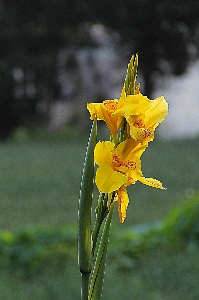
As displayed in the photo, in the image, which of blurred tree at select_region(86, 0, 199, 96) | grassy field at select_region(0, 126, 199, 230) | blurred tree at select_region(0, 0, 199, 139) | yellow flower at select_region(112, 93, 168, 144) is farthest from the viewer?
blurred tree at select_region(0, 0, 199, 139)

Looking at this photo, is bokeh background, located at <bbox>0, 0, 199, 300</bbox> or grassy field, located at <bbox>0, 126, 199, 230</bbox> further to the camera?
grassy field, located at <bbox>0, 126, 199, 230</bbox>

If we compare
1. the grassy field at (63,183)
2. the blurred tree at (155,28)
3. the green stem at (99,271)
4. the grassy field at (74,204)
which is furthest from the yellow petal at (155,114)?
the blurred tree at (155,28)

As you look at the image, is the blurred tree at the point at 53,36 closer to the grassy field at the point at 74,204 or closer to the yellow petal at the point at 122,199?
the grassy field at the point at 74,204

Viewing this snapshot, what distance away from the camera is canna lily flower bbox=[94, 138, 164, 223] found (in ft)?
2.27

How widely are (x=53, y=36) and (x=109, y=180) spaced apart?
1315 cm

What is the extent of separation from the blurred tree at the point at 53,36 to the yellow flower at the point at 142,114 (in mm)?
12489

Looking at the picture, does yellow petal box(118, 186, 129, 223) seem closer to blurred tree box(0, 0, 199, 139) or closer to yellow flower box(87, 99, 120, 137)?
yellow flower box(87, 99, 120, 137)

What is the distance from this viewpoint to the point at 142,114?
28.0 inches

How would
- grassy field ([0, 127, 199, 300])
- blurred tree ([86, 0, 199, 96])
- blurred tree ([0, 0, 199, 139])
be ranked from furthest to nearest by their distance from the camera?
blurred tree ([0, 0, 199, 139])
blurred tree ([86, 0, 199, 96])
grassy field ([0, 127, 199, 300])

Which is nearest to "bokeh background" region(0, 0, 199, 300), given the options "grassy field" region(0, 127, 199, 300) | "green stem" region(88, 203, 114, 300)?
"grassy field" region(0, 127, 199, 300)

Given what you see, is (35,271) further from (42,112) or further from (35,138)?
(42,112)

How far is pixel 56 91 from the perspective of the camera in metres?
13.8

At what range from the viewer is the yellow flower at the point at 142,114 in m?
0.68

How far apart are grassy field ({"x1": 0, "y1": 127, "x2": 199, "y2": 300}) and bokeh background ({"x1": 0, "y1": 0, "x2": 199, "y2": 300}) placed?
1 cm
